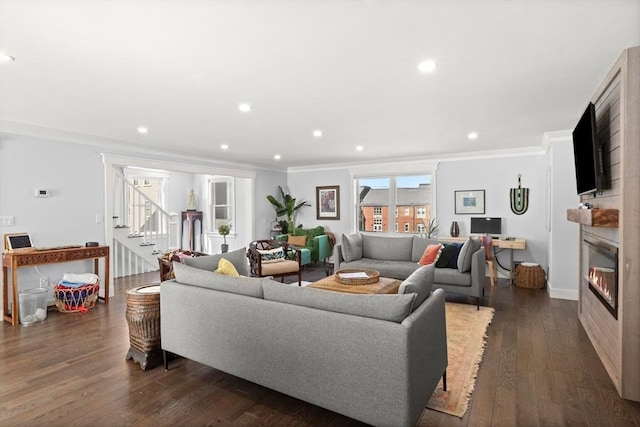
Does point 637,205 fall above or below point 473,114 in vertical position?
below

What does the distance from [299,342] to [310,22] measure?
1858 mm

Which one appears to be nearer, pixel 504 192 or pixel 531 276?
pixel 531 276

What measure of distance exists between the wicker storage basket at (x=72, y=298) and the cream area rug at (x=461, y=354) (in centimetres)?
432

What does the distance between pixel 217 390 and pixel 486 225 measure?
17.4 feet

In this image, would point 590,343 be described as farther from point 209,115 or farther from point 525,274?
point 209,115

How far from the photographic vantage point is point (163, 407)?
7.39 ft

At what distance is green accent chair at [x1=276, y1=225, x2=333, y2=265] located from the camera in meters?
7.31

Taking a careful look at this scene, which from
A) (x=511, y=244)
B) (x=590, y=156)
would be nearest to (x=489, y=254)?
(x=511, y=244)

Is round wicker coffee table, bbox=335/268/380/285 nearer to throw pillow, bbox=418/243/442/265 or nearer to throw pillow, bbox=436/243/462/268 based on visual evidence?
throw pillow, bbox=418/243/442/265

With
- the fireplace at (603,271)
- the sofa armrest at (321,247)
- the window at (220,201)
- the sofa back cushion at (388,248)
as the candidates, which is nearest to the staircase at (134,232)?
the window at (220,201)

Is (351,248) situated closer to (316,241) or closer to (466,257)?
(466,257)

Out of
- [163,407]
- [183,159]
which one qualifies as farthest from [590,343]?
[183,159]

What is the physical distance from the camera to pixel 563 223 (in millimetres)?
4746

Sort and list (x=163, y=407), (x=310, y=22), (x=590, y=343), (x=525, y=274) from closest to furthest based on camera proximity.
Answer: (x=310, y=22)
(x=163, y=407)
(x=590, y=343)
(x=525, y=274)
